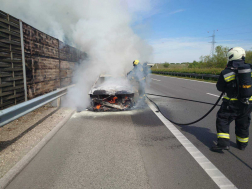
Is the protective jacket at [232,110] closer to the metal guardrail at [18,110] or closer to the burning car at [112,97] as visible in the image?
the burning car at [112,97]

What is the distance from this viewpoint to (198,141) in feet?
13.3

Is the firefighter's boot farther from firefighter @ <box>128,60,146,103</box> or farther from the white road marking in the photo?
firefighter @ <box>128,60,146,103</box>

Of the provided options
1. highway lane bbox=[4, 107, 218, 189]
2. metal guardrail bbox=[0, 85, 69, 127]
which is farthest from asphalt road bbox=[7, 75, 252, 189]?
metal guardrail bbox=[0, 85, 69, 127]

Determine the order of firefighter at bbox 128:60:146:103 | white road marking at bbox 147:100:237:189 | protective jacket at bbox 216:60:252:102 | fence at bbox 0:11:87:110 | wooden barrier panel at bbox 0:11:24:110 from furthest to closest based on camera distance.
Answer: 1. firefighter at bbox 128:60:146:103
2. fence at bbox 0:11:87:110
3. wooden barrier panel at bbox 0:11:24:110
4. protective jacket at bbox 216:60:252:102
5. white road marking at bbox 147:100:237:189

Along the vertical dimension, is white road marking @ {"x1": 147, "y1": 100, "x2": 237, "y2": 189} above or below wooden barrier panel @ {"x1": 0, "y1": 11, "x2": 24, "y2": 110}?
below

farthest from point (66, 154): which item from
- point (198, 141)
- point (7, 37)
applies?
point (7, 37)

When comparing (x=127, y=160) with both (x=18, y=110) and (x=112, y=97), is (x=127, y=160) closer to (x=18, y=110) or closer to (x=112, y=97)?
(x=18, y=110)

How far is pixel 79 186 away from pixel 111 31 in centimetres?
948

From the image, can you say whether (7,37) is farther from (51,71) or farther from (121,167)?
(121,167)

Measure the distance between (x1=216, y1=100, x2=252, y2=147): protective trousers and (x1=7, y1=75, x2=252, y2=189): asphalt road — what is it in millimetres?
229

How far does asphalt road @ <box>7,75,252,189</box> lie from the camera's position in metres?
2.65

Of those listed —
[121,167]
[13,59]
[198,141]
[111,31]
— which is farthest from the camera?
[111,31]

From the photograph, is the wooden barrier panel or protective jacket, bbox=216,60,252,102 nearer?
protective jacket, bbox=216,60,252,102

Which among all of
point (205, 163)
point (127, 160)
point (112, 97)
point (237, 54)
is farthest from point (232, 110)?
point (112, 97)
